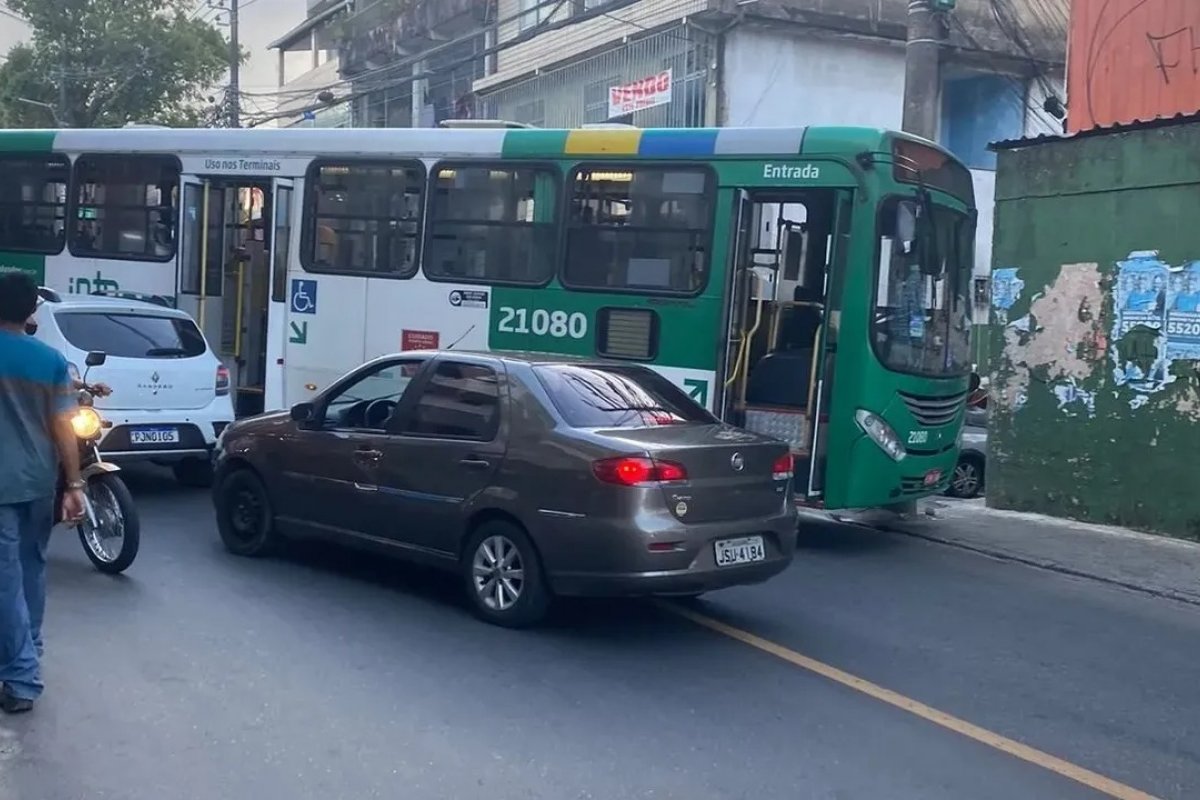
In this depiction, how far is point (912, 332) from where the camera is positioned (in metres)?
11.0

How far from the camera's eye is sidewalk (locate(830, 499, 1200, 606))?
1024 centimetres

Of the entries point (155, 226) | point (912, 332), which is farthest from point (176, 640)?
point (155, 226)

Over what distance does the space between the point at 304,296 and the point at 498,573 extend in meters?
6.61

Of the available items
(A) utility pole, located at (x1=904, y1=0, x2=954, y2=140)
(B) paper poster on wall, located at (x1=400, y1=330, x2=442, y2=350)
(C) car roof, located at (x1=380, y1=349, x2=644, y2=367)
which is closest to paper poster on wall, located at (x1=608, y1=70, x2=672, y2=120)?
(A) utility pole, located at (x1=904, y1=0, x2=954, y2=140)

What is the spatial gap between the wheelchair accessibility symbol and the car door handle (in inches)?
242

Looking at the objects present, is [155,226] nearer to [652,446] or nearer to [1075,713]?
[652,446]

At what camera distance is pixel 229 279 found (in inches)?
571

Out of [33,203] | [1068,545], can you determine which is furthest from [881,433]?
[33,203]

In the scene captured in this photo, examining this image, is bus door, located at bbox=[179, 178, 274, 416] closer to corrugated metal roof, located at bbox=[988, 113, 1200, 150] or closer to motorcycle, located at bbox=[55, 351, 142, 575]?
motorcycle, located at bbox=[55, 351, 142, 575]

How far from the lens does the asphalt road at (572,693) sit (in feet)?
17.6

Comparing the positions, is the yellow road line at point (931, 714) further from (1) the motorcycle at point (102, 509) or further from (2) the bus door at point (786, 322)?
(1) the motorcycle at point (102, 509)

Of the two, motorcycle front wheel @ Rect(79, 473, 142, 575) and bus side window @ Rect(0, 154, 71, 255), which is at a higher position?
bus side window @ Rect(0, 154, 71, 255)

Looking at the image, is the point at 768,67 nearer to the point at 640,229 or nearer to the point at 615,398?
the point at 640,229

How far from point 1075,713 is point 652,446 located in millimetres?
2455
